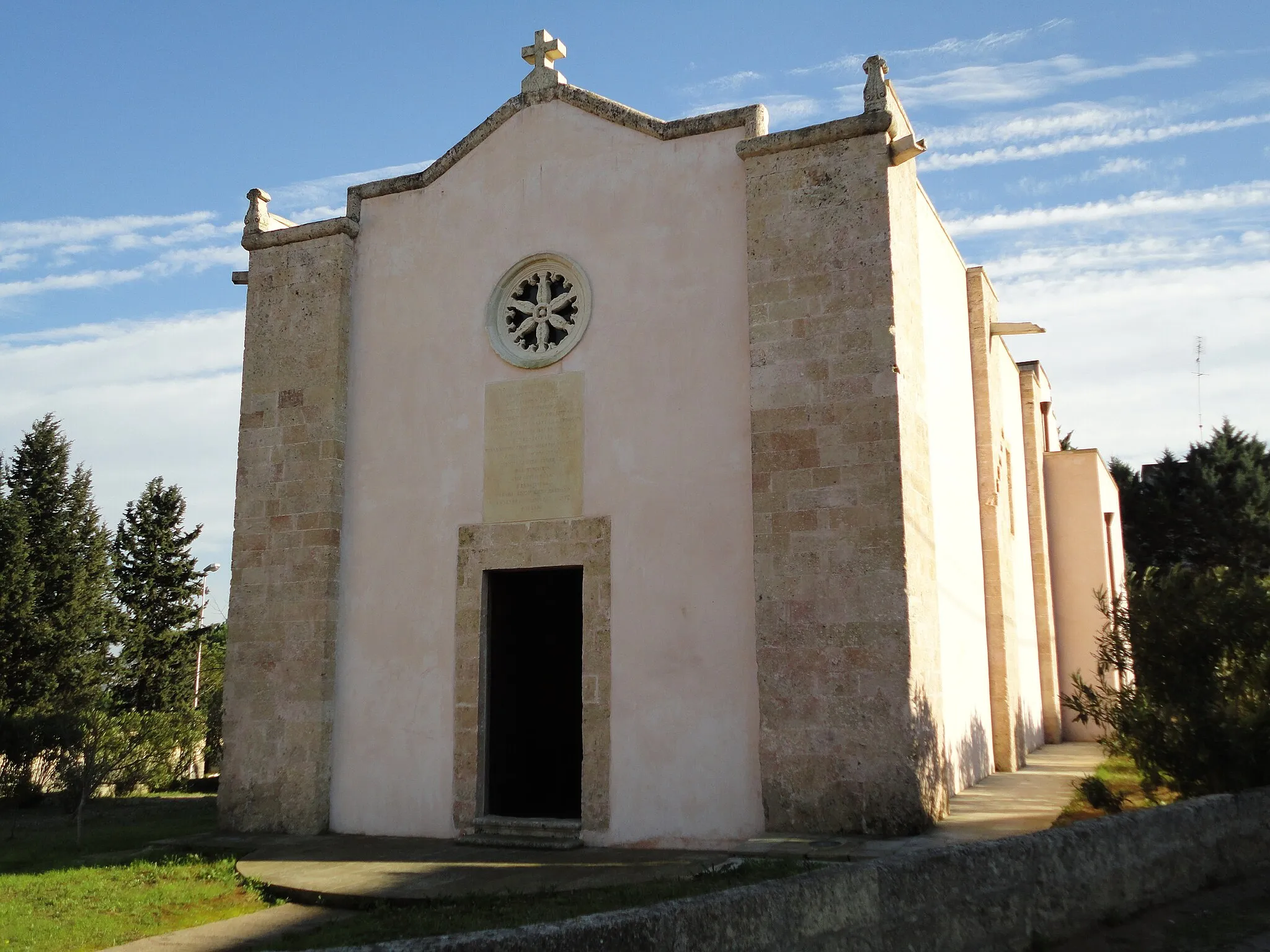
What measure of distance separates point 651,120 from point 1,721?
481 inches

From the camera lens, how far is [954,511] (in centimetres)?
1066

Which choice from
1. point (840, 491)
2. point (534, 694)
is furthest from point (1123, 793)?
point (534, 694)

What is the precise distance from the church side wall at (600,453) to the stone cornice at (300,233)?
0.68ft

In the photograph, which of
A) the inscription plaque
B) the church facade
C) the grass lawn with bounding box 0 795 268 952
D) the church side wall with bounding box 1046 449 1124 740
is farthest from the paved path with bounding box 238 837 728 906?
the church side wall with bounding box 1046 449 1124 740

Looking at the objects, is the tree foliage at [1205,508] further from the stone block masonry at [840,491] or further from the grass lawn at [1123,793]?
the stone block masonry at [840,491]

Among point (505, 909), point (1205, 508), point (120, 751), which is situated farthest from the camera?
point (1205, 508)

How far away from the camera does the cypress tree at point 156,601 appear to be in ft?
89.1

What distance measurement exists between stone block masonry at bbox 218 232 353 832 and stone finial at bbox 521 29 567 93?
2.37 meters

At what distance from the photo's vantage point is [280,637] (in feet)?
33.2

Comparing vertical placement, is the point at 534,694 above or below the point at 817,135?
below

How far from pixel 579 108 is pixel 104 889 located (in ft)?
24.5

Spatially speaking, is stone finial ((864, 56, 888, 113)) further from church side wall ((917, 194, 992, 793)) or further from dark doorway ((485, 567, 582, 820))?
dark doorway ((485, 567, 582, 820))

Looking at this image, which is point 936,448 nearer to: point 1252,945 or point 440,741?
point 440,741

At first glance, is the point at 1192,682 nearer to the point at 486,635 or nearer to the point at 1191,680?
the point at 1191,680
